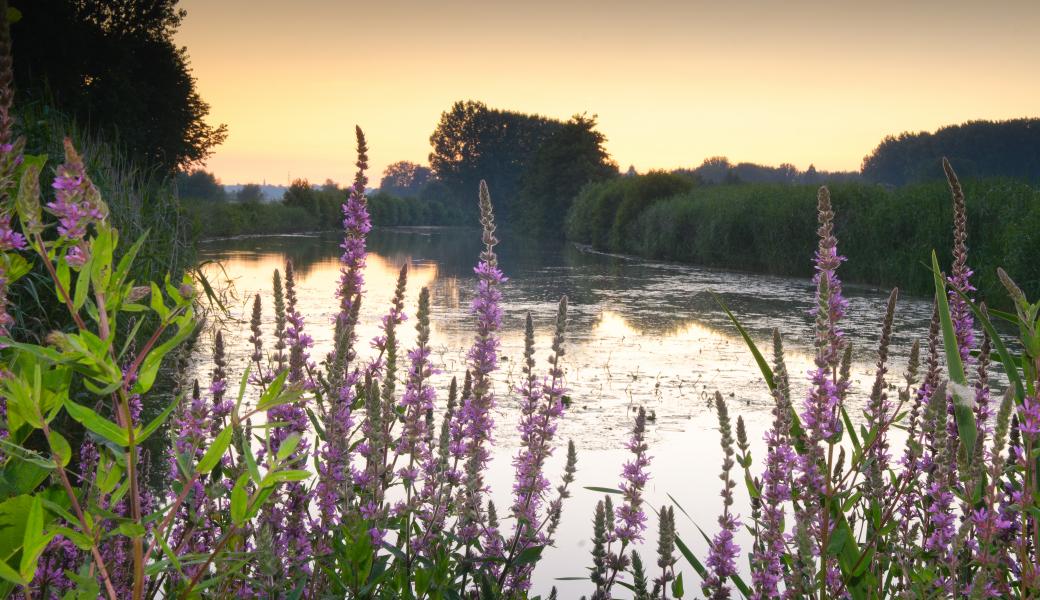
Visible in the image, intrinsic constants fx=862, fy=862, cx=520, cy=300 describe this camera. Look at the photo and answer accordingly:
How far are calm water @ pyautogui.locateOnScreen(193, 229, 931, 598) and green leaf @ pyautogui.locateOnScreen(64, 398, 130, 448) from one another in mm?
3540

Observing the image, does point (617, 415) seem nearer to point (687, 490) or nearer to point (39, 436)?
point (687, 490)

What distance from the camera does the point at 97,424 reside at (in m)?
1.01

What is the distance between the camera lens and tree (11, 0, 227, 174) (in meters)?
19.5

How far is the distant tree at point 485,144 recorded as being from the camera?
310 feet

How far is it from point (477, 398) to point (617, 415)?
4.80 metres

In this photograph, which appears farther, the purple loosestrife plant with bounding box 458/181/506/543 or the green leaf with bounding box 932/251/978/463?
the purple loosestrife plant with bounding box 458/181/506/543

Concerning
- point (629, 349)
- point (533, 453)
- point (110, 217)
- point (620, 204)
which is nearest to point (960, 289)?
point (533, 453)

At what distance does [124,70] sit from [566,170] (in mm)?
36357

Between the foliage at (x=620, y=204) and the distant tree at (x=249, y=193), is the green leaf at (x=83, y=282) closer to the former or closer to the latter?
the foliage at (x=620, y=204)

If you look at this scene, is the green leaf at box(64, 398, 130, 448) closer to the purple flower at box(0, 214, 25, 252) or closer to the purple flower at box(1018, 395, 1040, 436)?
the purple flower at box(0, 214, 25, 252)

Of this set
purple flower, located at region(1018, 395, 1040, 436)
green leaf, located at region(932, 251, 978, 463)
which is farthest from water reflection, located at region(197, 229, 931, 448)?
purple flower, located at region(1018, 395, 1040, 436)

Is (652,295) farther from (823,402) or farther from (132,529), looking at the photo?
(132,529)

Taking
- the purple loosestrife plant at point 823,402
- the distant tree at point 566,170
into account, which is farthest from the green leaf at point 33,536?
the distant tree at point 566,170

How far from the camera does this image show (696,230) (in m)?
27.1
